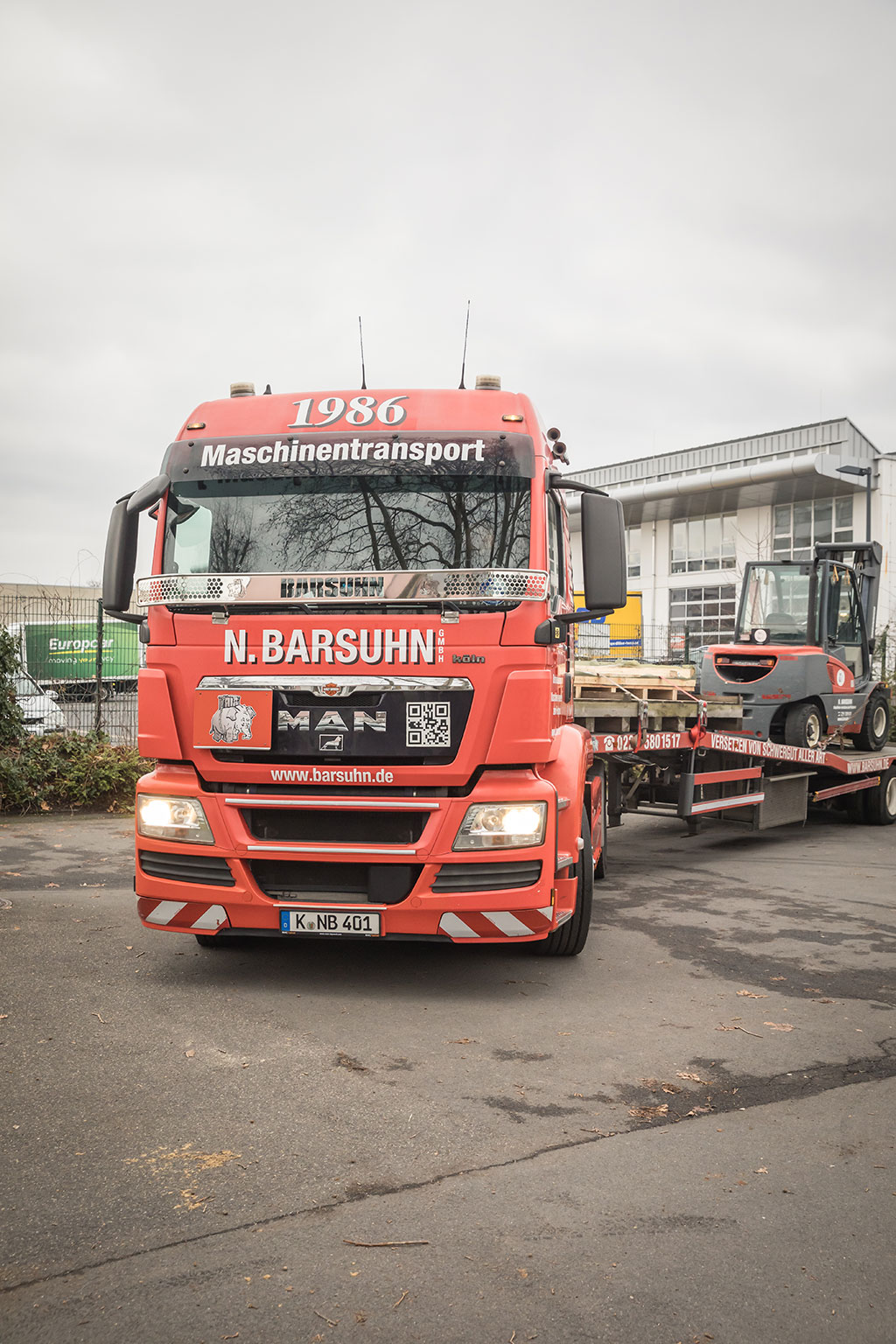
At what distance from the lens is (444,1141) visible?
3861 mm

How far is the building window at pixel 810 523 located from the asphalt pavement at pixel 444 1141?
29122 millimetres

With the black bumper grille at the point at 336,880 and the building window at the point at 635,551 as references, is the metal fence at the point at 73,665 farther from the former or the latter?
the building window at the point at 635,551

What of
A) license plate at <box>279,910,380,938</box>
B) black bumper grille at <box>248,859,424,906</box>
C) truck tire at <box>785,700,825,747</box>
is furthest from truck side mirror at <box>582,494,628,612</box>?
truck tire at <box>785,700,825,747</box>

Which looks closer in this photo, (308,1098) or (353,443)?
(308,1098)

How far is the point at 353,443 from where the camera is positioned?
585 cm

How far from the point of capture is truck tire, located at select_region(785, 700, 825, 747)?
12648mm

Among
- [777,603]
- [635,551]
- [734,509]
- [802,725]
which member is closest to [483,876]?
[802,725]

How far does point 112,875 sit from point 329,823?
4290 millimetres

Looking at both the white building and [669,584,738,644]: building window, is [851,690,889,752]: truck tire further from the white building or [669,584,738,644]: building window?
[669,584,738,644]: building window

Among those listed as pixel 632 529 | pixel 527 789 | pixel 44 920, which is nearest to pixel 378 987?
pixel 527 789

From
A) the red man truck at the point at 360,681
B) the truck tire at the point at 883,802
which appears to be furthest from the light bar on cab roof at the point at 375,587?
the truck tire at the point at 883,802

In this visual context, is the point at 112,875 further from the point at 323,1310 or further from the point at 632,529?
the point at 632,529

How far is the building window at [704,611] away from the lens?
36312 mm

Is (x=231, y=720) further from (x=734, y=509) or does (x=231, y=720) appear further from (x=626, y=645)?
(x=734, y=509)
